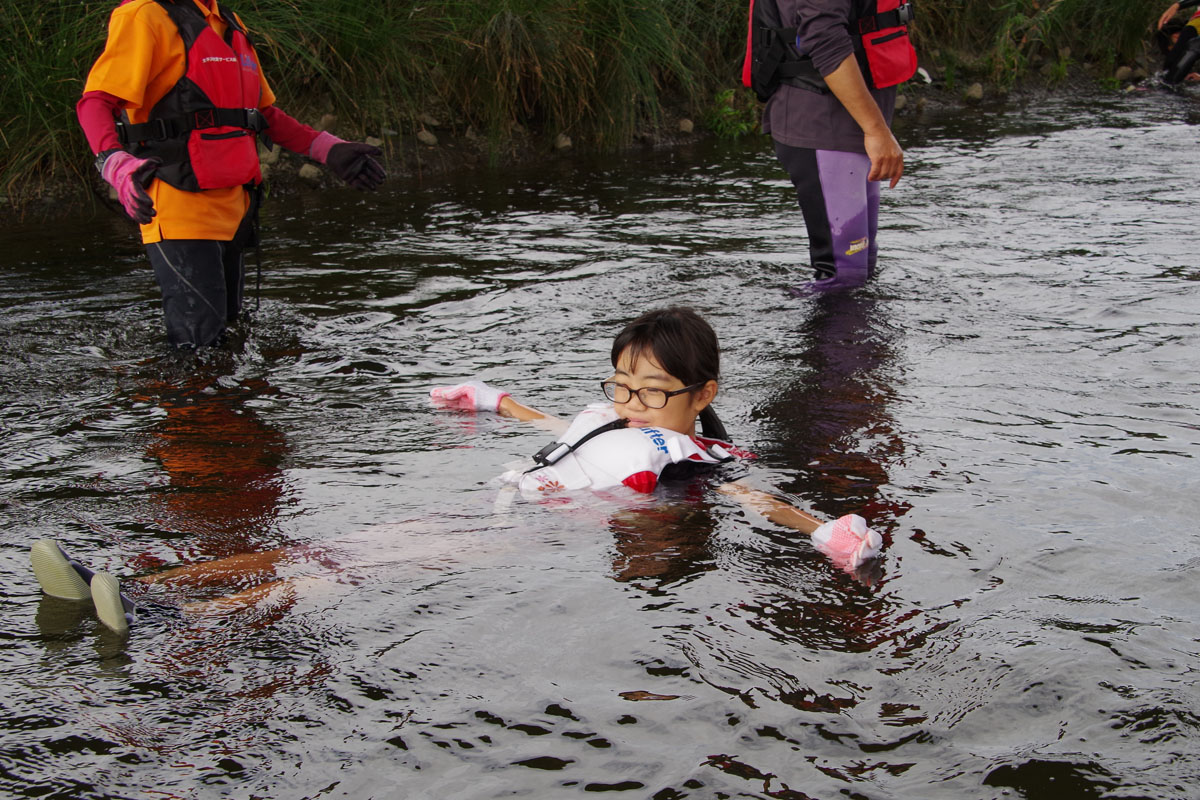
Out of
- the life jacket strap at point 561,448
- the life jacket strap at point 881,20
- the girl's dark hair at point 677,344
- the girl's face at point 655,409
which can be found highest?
the life jacket strap at point 881,20

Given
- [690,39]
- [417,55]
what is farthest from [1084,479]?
[690,39]

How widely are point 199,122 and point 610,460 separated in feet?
8.86

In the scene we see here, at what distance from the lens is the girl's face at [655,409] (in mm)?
4152

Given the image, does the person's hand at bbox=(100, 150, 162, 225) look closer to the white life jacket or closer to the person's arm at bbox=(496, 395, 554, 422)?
the person's arm at bbox=(496, 395, 554, 422)

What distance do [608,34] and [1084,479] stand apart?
8422 mm

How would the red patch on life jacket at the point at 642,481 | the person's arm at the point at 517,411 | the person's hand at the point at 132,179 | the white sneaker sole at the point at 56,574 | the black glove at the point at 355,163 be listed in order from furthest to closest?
the black glove at the point at 355,163 < the person's arm at the point at 517,411 < the person's hand at the point at 132,179 < the red patch on life jacket at the point at 642,481 < the white sneaker sole at the point at 56,574

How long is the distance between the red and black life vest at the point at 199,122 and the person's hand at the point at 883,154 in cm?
300

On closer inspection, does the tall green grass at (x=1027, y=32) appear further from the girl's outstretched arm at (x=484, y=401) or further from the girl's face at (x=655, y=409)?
the girl's face at (x=655, y=409)

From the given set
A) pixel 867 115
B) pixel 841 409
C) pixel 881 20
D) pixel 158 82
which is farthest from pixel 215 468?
pixel 881 20

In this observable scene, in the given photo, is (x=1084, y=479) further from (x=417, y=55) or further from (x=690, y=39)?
(x=690, y=39)

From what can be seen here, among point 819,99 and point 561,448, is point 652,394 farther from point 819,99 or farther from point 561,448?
point 819,99

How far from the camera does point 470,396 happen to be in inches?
195

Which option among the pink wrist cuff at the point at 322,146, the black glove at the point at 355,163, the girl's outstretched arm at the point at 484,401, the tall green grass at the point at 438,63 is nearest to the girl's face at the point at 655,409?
the girl's outstretched arm at the point at 484,401

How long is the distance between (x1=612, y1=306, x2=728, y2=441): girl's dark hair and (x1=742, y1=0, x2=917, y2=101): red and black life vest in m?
2.05
